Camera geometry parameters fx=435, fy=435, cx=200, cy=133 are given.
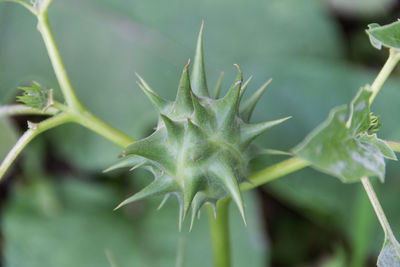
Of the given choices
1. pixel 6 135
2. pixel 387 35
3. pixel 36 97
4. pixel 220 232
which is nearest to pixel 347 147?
pixel 387 35

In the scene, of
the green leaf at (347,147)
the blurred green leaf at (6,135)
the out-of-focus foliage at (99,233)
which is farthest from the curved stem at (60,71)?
the out-of-focus foliage at (99,233)

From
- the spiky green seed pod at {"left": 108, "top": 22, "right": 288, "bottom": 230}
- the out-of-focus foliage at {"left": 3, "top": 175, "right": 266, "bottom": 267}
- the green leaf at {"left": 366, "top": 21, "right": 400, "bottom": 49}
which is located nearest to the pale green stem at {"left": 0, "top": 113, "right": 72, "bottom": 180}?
the spiky green seed pod at {"left": 108, "top": 22, "right": 288, "bottom": 230}

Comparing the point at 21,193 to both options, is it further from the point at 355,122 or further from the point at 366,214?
the point at 355,122

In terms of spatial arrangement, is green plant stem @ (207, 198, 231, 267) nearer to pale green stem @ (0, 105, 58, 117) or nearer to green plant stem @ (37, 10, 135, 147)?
green plant stem @ (37, 10, 135, 147)

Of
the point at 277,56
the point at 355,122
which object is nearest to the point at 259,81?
the point at 277,56

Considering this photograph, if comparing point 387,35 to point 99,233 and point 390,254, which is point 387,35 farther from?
point 99,233

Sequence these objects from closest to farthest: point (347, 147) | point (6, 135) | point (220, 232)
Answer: point (347, 147)
point (220, 232)
point (6, 135)
